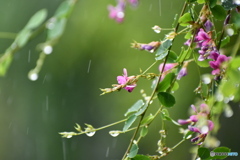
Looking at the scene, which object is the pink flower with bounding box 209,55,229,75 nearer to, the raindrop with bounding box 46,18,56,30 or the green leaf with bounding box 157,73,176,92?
the green leaf with bounding box 157,73,176,92

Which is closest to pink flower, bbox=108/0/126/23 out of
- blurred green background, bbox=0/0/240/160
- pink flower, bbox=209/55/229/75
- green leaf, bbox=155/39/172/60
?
green leaf, bbox=155/39/172/60

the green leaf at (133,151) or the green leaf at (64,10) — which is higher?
the green leaf at (64,10)

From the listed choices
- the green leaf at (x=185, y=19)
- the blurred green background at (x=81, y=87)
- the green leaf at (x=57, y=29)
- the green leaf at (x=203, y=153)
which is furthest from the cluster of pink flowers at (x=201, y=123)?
the blurred green background at (x=81, y=87)

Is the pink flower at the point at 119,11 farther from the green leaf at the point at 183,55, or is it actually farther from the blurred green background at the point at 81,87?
the blurred green background at the point at 81,87

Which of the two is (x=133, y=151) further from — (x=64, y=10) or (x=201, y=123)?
(x=64, y=10)

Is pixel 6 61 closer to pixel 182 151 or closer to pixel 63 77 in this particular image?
pixel 182 151

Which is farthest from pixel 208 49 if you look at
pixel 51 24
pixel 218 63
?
pixel 51 24
